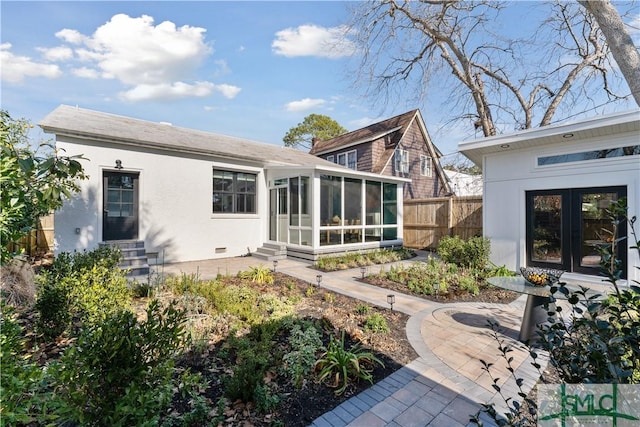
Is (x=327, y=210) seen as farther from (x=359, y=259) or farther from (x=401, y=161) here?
(x=401, y=161)

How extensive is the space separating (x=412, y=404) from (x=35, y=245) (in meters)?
12.7

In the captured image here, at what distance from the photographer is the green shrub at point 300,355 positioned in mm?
3013

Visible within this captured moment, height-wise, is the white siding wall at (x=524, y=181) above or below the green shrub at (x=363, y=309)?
above

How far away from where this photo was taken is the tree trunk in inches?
133

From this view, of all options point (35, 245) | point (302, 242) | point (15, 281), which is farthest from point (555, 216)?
point (35, 245)

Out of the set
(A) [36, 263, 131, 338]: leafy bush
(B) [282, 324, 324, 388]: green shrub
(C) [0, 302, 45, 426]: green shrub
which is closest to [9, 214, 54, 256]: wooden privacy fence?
(A) [36, 263, 131, 338]: leafy bush

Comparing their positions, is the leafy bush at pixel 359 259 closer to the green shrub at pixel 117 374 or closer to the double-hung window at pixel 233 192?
the double-hung window at pixel 233 192

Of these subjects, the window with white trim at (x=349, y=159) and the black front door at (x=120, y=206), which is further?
the window with white trim at (x=349, y=159)

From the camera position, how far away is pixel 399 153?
17406 mm

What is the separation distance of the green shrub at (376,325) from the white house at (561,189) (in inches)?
Answer: 195

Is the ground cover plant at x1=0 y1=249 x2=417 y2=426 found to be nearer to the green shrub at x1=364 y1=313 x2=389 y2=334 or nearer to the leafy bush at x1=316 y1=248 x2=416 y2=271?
the green shrub at x1=364 y1=313 x2=389 y2=334

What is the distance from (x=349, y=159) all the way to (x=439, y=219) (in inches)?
291

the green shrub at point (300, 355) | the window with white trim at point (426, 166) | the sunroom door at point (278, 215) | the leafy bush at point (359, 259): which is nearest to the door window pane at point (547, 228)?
the leafy bush at point (359, 259)

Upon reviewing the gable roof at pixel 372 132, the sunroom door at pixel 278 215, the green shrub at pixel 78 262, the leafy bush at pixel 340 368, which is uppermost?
the gable roof at pixel 372 132
